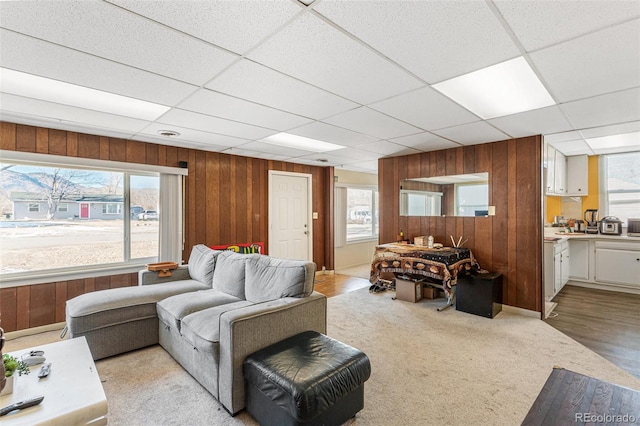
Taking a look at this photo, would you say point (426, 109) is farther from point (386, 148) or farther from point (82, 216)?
point (82, 216)

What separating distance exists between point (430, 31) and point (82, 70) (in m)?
2.29

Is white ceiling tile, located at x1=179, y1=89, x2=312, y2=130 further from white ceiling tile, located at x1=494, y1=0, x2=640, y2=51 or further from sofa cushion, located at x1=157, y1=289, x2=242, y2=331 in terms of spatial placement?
white ceiling tile, located at x1=494, y1=0, x2=640, y2=51

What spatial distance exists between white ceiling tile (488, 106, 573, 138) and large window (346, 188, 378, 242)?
4006mm

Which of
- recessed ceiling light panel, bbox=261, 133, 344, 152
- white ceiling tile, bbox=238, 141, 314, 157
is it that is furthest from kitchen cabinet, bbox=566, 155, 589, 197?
white ceiling tile, bbox=238, 141, 314, 157

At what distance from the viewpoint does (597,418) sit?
131 cm

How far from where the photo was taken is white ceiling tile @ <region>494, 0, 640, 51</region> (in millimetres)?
1438

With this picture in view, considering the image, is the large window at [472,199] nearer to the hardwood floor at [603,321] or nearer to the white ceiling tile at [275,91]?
the hardwood floor at [603,321]

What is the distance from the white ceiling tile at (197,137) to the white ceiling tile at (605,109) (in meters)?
3.64

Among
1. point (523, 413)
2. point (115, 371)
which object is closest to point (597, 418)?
point (523, 413)

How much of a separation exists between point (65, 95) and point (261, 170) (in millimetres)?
3103

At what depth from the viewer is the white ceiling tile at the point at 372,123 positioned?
3025 millimetres

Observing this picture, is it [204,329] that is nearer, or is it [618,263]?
[204,329]

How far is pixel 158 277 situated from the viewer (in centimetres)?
365

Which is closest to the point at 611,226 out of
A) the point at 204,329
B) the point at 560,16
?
the point at 560,16
